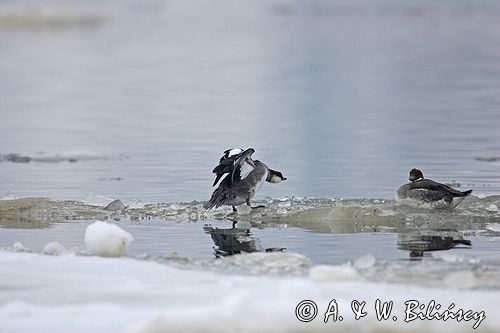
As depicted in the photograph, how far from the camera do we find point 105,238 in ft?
28.3

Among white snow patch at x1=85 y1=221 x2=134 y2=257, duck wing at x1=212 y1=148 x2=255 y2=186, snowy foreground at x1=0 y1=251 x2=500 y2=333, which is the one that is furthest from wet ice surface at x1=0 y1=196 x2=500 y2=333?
duck wing at x1=212 y1=148 x2=255 y2=186

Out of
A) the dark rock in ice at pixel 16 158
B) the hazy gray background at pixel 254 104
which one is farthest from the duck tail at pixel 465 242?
the dark rock in ice at pixel 16 158

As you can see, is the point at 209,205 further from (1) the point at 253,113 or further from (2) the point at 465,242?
(1) the point at 253,113

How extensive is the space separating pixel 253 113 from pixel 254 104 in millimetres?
1613

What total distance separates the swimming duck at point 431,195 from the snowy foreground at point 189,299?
10.7 ft

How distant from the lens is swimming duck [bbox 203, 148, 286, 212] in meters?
10.9

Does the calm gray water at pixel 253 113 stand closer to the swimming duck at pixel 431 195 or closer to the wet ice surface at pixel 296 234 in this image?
the wet ice surface at pixel 296 234

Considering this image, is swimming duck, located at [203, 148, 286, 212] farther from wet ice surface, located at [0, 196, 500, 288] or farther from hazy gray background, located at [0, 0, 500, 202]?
hazy gray background, located at [0, 0, 500, 202]

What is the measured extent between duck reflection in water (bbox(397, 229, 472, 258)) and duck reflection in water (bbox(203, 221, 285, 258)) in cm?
104

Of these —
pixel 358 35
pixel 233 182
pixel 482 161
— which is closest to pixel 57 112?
pixel 482 161

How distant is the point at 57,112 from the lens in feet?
74.6

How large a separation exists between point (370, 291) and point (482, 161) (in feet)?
25.9

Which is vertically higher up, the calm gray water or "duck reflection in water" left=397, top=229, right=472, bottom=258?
the calm gray water

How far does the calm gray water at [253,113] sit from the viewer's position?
503 inches
